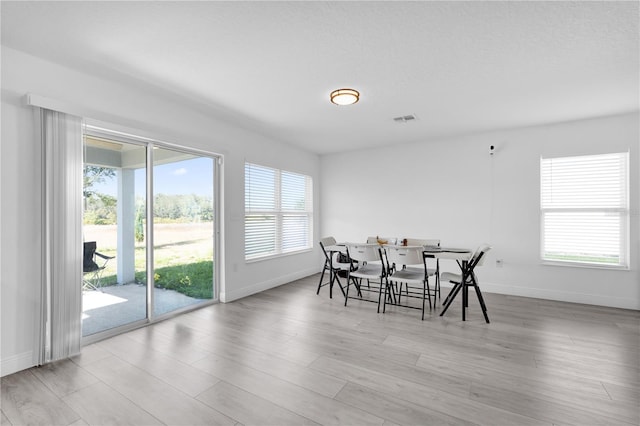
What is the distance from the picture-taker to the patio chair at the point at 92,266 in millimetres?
2836

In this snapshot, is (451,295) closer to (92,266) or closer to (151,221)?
(151,221)

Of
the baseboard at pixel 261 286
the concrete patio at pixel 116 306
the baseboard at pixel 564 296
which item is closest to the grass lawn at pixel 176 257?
the concrete patio at pixel 116 306

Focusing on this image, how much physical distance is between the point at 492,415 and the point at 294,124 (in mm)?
3857

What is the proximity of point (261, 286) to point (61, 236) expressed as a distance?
2.82m

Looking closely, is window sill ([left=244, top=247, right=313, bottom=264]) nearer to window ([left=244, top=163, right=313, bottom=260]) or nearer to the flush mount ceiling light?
window ([left=244, top=163, right=313, bottom=260])

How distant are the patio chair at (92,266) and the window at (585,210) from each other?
5.79 m

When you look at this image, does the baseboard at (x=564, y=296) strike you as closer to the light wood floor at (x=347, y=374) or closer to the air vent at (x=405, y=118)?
the light wood floor at (x=347, y=374)

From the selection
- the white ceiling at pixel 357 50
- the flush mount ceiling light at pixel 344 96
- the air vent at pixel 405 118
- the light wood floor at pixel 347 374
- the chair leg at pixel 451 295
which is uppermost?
the white ceiling at pixel 357 50

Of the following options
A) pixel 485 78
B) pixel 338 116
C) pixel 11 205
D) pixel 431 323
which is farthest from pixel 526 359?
pixel 11 205

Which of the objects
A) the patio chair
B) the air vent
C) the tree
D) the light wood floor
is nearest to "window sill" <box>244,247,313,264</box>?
the light wood floor

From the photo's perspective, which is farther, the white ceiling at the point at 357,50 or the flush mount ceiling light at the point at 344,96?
the flush mount ceiling light at the point at 344,96

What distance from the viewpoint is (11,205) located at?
7.62 feet

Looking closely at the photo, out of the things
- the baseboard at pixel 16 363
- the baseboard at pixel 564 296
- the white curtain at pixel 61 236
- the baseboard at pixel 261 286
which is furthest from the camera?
the baseboard at pixel 261 286

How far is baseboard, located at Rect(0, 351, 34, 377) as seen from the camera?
2.27 metres
